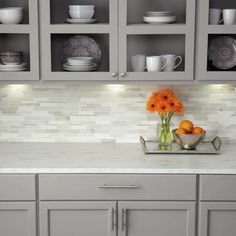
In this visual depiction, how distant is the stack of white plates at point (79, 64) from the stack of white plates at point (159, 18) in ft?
1.38

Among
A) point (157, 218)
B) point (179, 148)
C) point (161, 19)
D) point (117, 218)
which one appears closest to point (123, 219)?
point (117, 218)

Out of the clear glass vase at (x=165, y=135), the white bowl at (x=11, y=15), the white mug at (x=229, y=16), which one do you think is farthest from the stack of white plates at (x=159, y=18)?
the white bowl at (x=11, y=15)

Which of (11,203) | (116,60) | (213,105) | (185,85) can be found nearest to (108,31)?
(116,60)

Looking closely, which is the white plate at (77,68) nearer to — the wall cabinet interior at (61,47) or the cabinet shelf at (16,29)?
the wall cabinet interior at (61,47)

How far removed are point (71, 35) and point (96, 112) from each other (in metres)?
0.58

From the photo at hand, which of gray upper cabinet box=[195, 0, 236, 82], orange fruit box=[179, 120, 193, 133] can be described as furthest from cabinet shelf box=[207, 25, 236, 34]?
orange fruit box=[179, 120, 193, 133]

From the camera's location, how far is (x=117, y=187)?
2.86 m

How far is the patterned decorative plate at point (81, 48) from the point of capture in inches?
125

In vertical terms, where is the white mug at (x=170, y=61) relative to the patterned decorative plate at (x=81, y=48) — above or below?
below

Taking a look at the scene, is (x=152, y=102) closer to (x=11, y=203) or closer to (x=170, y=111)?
(x=170, y=111)

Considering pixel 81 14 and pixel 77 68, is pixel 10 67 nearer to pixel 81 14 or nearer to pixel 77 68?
pixel 77 68

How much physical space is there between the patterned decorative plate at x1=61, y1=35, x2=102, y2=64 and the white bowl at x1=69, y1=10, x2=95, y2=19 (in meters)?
0.14

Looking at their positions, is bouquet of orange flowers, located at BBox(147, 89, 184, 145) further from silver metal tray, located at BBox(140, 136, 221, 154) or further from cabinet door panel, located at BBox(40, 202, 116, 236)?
cabinet door panel, located at BBox(40, 202, 116, 236)

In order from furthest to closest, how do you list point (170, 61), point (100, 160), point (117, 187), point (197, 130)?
point (197, 130) → point (170, 61) → point (100, 160) → point (117, 187)
